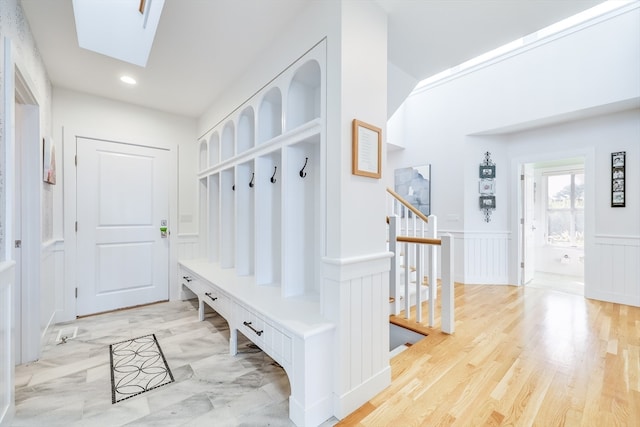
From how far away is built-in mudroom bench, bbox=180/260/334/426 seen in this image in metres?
1.45

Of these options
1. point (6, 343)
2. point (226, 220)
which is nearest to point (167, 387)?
point (6, 343)

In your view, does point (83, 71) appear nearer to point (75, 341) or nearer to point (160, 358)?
point (75, 341)

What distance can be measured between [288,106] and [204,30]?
33.4 inches

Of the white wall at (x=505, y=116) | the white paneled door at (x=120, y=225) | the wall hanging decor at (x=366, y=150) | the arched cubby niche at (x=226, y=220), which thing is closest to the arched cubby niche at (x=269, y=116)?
the arched cubby niche at (x=226, y=220)

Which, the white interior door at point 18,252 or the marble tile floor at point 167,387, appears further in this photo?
the white interior door at point 18,252

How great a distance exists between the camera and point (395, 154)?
5422 millimetres

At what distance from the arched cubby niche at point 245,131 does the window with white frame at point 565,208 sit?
6145mm

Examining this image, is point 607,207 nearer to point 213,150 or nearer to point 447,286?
point 447,286

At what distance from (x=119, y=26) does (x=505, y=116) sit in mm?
4656

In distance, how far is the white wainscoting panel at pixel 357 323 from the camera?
5.03 feet

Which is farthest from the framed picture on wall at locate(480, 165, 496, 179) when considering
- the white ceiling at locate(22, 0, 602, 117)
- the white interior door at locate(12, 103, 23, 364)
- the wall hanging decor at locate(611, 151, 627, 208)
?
the white interior door at locate(12, 103, 23, 364)

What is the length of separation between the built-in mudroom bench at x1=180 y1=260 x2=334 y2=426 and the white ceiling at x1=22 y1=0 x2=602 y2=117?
196 cm

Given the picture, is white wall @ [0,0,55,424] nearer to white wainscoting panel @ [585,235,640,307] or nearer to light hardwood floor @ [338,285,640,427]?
light hardwood floor @ [338,285,640,427]

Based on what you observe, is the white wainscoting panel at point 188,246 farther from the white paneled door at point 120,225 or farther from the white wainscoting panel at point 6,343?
the white wainscoting panel at point 6,343
